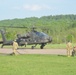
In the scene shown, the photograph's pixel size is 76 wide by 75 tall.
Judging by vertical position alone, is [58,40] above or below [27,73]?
below

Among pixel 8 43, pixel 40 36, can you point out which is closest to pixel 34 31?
pixel 40 36

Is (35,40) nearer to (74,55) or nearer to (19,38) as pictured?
(19,38)

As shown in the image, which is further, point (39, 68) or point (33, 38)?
point (33, 38)

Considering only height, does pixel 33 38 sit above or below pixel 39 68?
below

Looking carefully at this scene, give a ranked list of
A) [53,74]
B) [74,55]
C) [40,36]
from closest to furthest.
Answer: [53,74], [74,55], [40,36]

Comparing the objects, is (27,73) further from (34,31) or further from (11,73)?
(34,31)

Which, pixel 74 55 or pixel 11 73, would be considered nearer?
pixel 11 73

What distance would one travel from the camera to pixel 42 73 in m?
14.2

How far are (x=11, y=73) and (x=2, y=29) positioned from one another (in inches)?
1073

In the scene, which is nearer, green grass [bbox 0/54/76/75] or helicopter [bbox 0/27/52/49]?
green grass [bbox 0/54/76/75]

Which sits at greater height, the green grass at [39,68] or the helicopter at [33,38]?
the green grass at [39,68]

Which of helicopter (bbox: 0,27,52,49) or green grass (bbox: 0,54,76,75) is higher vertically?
green grass (bbox: 0,54,76,75)

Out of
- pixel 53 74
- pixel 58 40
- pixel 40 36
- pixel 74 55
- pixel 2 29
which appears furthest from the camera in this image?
pixel 58 40

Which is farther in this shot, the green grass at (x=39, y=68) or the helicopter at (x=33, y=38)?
the helicopter at (x=33, y=38)
